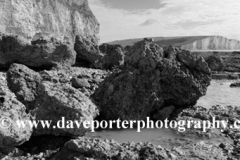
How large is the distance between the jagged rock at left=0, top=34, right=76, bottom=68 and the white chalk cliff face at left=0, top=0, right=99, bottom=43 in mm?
3792

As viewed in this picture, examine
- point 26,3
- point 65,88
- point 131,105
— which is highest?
point 26,3

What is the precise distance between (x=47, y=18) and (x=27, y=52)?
32.1 m

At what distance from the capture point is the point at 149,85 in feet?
27.8

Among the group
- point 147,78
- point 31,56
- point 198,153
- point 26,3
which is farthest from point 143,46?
point 26,3

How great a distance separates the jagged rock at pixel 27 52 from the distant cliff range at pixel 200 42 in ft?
280

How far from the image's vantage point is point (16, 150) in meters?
5.39

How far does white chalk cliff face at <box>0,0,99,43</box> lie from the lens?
109ft

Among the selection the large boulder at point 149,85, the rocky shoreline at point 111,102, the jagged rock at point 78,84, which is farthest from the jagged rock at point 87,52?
the large boulder at point 149,85

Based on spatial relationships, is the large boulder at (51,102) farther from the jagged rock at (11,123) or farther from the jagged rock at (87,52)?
the jagged rock at (87,52)

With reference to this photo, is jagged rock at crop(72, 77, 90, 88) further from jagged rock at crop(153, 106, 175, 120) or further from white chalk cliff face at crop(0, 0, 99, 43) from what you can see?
white chalk cliff face at crop(0, 0, 99, 43)

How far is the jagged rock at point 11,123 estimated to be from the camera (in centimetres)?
493

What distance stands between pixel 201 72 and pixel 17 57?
37.5ft

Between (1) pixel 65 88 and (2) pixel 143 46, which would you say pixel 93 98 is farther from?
(2) pixel 143 46

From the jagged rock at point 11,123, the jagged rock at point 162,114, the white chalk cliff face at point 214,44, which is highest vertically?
the white chalk cliff face at point 214,44
